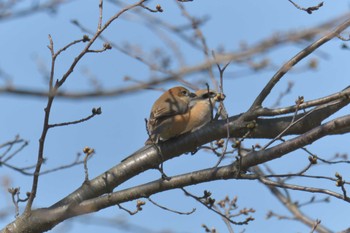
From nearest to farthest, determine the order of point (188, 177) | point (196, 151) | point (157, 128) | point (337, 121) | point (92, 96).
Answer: point (92, 96) → point (337, 121) → point (188, 177) → point (196, 151) → point (157, 128)

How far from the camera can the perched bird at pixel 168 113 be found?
5.00 meters

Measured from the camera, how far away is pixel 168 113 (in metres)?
5.35

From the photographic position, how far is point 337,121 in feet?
12.5

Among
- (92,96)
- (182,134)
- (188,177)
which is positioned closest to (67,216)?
(188,177)

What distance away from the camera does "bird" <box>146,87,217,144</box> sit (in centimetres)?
500

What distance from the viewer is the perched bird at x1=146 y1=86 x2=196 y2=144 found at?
500 cm

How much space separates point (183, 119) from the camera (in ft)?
17.2

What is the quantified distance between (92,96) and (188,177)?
231 cm

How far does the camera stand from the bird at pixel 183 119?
500 cm

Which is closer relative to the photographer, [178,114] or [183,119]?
[183,119]

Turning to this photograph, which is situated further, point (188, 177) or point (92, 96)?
point (188, 177)

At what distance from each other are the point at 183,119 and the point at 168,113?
17 cm

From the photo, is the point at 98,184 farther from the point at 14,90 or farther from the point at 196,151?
the point at 14,90

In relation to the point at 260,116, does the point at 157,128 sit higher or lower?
higher
